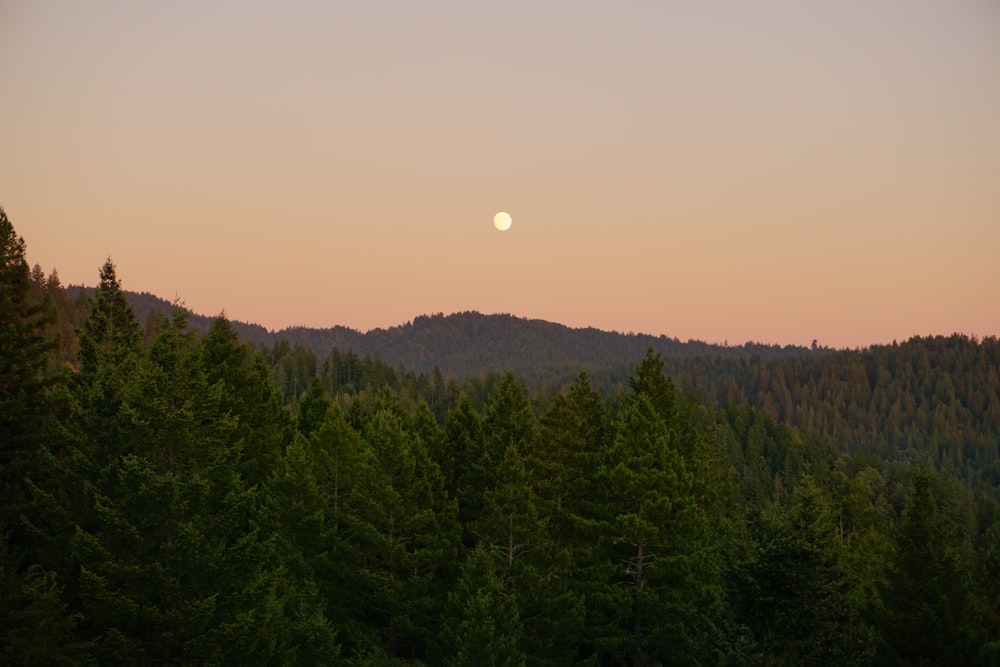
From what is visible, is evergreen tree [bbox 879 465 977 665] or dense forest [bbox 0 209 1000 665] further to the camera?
evergreen tree [bbox 879 465 977 665]

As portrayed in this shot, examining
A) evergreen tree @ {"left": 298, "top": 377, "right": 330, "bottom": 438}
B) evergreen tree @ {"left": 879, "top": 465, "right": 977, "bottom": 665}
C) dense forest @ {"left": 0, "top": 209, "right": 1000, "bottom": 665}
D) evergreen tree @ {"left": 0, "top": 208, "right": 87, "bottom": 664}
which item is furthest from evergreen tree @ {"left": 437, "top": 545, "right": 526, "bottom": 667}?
evergreen tree @ {"left": 298, "top": 377, "right": 330, "bottom": 438}

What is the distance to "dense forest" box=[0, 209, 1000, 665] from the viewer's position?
21.7 m

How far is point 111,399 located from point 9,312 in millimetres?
6242

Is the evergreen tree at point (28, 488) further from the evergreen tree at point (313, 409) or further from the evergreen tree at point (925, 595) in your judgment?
the evergreen tree at point (925, 595)

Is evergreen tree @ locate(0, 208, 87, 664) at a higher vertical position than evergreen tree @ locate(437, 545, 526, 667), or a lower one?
higher

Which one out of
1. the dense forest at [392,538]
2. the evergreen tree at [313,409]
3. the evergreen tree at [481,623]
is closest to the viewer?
the dense forest at [392,538]

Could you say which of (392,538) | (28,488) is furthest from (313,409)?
(28,488)

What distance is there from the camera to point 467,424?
42.0 meters

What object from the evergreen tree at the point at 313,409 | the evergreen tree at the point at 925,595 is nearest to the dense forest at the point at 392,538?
the evergreen tree at the point at 925,595

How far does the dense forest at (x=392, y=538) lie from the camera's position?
21.7 m

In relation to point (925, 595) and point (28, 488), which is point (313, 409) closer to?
point (28, 488)

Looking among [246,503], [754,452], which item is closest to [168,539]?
[246,503]

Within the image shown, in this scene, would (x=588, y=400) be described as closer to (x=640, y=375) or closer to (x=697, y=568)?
(x=640, y=375)

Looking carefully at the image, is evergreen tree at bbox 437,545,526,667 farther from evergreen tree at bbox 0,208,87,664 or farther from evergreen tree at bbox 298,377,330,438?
evergreen tree at bbox 298,377,330,438
